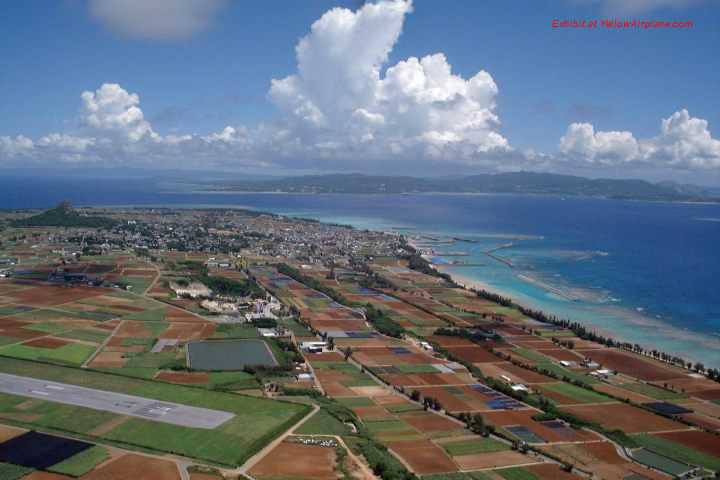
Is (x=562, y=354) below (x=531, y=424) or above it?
above

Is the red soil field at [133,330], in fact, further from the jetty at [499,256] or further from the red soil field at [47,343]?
the jetty at [499,256]

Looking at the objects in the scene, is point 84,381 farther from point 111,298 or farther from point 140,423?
point 111,298

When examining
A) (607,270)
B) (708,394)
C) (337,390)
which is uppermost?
(607,270)

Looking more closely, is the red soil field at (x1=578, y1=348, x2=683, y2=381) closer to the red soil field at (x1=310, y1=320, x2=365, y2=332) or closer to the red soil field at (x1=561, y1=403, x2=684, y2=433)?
the red soil field at (x1=561, y1=403, x2=684, y2=433)

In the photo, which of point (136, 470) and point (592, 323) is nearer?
point (136, 470)

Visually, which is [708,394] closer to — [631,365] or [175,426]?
[631,365]

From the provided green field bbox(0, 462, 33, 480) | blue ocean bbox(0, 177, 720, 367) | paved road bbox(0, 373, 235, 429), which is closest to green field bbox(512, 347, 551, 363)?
blue ocean bbox(0, 177, 720, 367)

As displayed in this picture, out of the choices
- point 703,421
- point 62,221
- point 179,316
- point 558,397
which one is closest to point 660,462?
point 703,421
